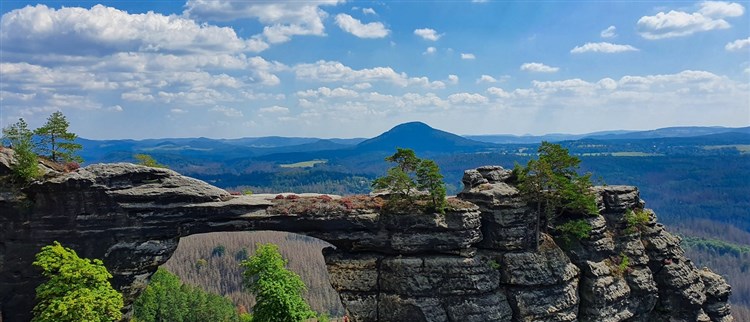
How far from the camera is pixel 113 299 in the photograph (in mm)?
36250

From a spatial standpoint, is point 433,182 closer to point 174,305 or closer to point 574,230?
point 574,230

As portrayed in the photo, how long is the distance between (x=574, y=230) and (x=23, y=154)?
52800mm

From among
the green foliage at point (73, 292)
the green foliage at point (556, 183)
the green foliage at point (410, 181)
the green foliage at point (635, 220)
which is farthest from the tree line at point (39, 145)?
the green foliage at point (635, 220)

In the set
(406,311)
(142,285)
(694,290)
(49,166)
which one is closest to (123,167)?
(49,166)

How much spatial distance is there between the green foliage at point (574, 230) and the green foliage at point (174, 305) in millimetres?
45763

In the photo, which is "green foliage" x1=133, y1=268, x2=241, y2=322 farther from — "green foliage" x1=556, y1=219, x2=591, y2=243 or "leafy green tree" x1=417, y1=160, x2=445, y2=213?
"green foliage" x1=556, y1=219, x2=591, y2=243

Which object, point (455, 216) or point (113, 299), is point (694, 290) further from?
point (113, 299)

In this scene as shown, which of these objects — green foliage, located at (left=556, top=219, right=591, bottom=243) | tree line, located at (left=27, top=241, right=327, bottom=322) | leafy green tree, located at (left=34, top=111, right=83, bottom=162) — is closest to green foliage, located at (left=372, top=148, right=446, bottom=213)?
tree line, located at (left=27, top=241, right=327, bottom=322)

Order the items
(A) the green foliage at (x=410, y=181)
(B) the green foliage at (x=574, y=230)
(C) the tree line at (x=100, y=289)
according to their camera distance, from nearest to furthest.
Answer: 1. (C) the tree line at (x=100, y=289)
2. (A) the green foliage at (x=410, y=181)
3. (B) the green foliage at (x=574, y=230)

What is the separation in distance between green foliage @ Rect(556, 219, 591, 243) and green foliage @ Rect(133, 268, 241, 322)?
45.8 m

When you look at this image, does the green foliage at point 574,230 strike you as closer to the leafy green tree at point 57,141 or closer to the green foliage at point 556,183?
the green foliage at point 556,183

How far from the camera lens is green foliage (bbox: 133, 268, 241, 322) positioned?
211 ft

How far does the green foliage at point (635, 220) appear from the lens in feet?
158

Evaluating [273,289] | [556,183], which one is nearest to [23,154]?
[273,289]
